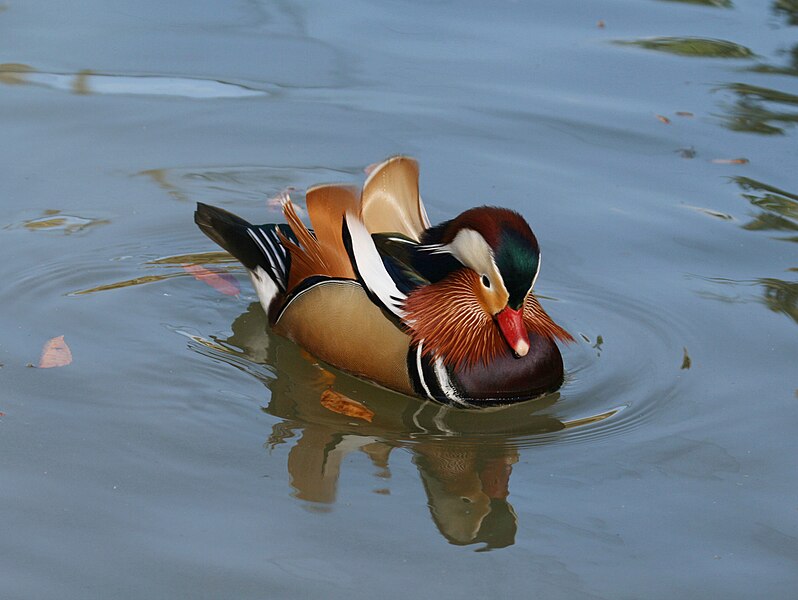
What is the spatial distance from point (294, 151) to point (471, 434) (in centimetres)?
307

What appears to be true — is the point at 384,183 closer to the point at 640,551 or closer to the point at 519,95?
the point at 640,551

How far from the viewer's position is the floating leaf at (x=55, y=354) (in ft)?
17.3

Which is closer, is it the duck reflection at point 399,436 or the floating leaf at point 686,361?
the duck reflection at point 399,436

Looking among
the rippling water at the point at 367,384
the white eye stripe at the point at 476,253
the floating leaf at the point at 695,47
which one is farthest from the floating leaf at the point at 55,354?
the floating leaf at the point at 695,47

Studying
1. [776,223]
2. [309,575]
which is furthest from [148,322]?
[776,223]

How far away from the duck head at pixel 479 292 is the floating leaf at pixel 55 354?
1.46m

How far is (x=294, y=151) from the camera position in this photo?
299 inches

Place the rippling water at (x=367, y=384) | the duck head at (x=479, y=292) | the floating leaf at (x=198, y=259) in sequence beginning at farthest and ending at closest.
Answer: the floating leaf at (x=198, y=259) < the duck head at (x=479, y=292) < the rippling water at (x=367, y=384)

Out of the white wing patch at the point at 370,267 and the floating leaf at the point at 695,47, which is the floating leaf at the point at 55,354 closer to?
the white wing patch at the point at 370,267

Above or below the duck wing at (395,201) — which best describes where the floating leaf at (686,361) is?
below

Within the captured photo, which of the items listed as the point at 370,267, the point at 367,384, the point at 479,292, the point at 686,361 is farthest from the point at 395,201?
the point at 686,361

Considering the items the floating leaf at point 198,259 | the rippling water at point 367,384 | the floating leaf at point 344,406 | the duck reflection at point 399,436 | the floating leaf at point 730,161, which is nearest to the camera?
the rippling water at point 367,384

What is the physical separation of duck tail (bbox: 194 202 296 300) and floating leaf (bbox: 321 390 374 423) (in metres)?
0.69

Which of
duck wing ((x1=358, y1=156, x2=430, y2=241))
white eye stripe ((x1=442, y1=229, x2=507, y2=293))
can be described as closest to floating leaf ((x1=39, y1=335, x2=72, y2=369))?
duck wing ((x1=358, y1=156, x2=430, y2=241))
